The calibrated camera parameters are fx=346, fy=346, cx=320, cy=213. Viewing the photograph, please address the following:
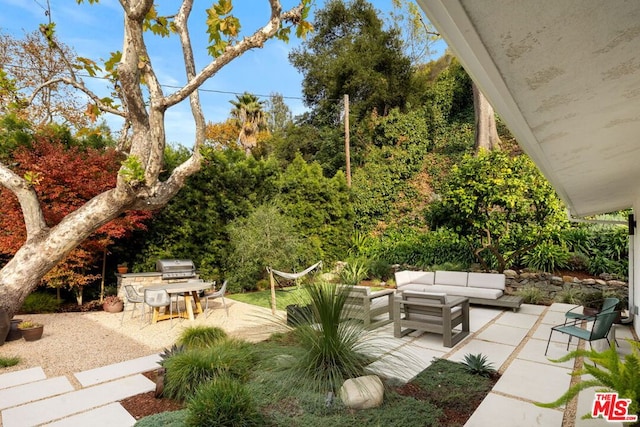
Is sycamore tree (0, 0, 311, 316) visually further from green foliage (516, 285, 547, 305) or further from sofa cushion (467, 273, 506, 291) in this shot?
green foliage (516, 285, 547, 305)

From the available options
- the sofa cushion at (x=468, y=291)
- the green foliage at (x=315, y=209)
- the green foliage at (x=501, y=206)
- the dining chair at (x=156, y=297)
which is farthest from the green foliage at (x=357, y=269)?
the dining chair at (x=156, y=297)

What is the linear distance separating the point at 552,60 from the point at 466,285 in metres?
6.90

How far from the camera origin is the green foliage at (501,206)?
8.48m

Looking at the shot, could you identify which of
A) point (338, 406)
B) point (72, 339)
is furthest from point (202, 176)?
point (338, 406)

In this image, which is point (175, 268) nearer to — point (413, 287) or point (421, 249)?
point (413, 287)

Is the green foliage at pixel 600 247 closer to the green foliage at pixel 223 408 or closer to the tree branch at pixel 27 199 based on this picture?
the green foliage at pixel 223 408

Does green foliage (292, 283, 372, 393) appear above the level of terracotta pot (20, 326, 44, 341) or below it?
above

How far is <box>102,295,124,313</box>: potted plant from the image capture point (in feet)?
23.0

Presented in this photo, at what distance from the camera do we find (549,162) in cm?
270

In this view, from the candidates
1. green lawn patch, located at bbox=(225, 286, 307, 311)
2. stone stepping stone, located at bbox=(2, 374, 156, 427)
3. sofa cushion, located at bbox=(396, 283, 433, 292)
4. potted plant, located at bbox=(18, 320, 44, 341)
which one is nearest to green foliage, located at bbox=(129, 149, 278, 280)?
green lawn patch, located at bbox=(225, 286, 307, 311)

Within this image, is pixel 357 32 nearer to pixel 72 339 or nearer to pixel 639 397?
pixel 72 339

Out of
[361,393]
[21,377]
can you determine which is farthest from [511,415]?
[21,377]

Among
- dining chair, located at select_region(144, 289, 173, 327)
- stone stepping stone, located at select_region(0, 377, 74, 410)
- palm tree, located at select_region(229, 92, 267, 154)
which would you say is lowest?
stone stepping stone, located at select_region(0, 377, 74, 410)

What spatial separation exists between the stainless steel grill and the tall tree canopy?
1104cm
